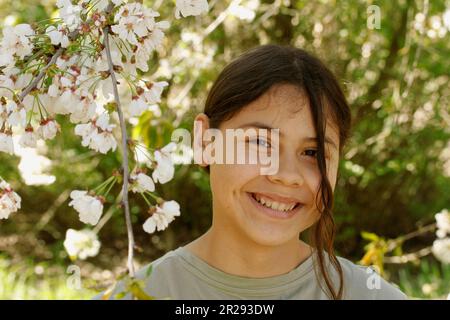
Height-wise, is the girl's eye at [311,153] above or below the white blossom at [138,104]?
below

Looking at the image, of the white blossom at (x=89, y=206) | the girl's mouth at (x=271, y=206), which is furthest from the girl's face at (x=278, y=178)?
the white blossom at (x=89, y=206)

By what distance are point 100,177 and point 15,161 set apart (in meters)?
0.40

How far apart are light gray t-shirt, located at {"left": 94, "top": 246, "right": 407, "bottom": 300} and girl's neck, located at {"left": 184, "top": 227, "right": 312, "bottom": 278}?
0.02 m

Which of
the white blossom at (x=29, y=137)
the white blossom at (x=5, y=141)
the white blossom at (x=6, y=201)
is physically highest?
the white blossom at (x=29, y=137)

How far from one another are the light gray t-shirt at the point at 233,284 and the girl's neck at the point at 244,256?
0.05ft

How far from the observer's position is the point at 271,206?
1.23 metres

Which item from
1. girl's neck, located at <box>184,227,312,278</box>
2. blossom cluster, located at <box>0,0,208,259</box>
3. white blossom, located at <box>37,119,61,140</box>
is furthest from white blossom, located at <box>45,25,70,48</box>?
girl's neck, located at <box>184,227,312,278</box>

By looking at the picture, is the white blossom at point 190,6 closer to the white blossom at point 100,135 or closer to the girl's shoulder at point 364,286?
the white blossom at point 100,135

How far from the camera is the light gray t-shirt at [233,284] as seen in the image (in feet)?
4.13

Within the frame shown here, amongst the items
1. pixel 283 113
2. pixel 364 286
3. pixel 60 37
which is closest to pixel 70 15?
pixel 60 37

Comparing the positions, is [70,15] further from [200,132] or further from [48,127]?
[200,132]

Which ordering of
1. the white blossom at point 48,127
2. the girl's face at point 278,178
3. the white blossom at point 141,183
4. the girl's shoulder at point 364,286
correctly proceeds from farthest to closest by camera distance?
the girl's shoulder at point 364,286 → the girl's face at point 278,178 → the white blossom at point 48,127 → the white blossom at point 141,183

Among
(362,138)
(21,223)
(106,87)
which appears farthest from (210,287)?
(21,223)

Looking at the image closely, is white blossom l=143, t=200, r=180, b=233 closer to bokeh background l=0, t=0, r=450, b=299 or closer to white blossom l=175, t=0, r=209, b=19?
white blossom l=175, t=0, r=209, b=19
